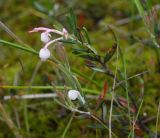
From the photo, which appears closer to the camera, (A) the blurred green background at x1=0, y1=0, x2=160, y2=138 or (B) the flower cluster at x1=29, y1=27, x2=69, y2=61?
(B) the flower cluster at x1=29, y1=27, x2=69, y2=61

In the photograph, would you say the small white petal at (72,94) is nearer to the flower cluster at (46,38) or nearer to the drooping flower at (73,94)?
the drooping flower at (73,94)

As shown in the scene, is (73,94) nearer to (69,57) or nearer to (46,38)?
(46,38)

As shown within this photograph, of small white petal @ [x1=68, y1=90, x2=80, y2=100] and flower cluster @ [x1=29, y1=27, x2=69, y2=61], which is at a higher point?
flower cluster @ [x1=29, y1=27, x2=69, y2=61]

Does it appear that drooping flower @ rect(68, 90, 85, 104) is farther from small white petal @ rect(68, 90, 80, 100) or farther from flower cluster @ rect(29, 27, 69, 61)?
flower cluster @ rect(29, 27, 69, 61)

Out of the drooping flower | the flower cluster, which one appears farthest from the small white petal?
the flower cluster

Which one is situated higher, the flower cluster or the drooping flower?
the flower cluster

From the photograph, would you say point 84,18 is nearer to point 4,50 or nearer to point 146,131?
point 4,50

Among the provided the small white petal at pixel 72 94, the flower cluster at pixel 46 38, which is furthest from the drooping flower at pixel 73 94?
the flower cluster at pixel 46 38

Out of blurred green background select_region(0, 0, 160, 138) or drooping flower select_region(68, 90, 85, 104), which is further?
blurred green background select_region(0, 0, 160, 138)

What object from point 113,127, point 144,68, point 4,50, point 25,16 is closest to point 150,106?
point 144,68

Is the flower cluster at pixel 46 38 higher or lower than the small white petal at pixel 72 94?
higher
